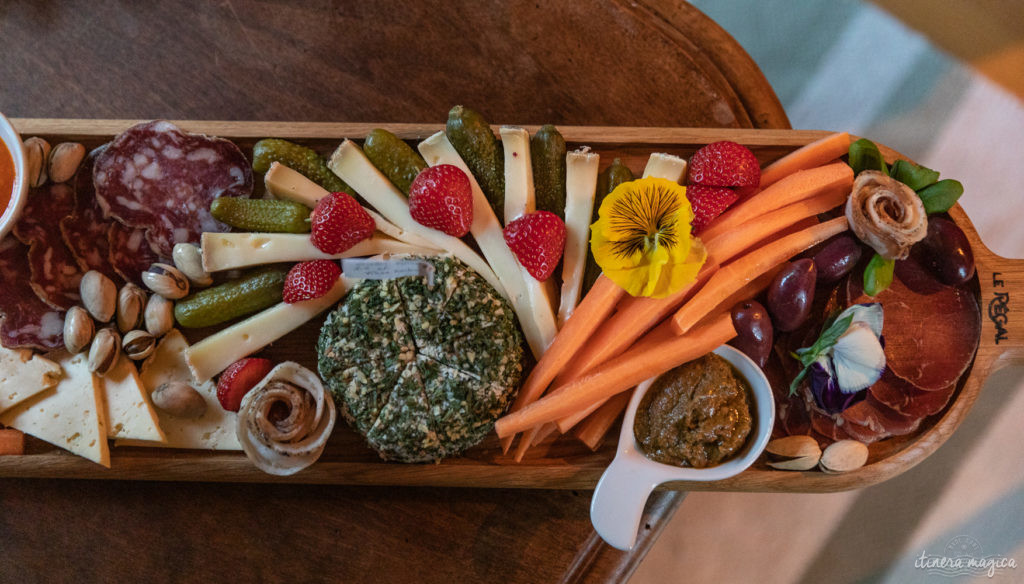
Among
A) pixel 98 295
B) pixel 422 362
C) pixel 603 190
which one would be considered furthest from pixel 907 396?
pixel 98 295

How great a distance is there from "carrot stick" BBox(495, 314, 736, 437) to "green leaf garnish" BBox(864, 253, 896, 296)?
0.49m

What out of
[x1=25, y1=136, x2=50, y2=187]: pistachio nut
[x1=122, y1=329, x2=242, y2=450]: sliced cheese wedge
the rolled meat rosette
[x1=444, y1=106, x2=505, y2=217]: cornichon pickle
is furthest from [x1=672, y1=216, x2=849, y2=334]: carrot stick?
[x1=25, y1=136, x2=50, y2=187]: pistachio nut

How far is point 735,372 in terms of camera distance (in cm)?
178

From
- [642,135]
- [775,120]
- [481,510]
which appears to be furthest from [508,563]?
[775,120]

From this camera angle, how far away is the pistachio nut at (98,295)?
1.86 metres

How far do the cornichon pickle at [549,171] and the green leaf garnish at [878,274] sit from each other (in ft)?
3.04

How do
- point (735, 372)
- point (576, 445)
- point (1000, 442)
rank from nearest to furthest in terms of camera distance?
point (735, 372) < point (576, 445) < point (1000, 442)

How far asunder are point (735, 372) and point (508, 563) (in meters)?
0.94

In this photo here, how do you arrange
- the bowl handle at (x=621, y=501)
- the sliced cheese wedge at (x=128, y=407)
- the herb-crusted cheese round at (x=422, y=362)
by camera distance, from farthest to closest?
the sliced cheese wedge at (x=128, y=407) < the herb-crusted cheese round at (x=422, y=362) < the bowl handle at (x=621, y=501)

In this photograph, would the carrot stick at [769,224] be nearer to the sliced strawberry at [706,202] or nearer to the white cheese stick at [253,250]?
the sliced strawberry at [706,202]

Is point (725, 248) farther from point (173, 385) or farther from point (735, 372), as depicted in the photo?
point (173, 385)

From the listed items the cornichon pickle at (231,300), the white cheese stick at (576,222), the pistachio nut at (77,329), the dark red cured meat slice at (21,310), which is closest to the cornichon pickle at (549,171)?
the white cheese stick at (576,222)

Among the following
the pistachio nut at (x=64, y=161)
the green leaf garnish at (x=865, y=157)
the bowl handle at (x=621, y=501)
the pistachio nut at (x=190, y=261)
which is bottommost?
the bowl handle at (x=621, y=501)

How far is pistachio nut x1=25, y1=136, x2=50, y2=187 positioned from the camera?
→ 1921 millimetres
